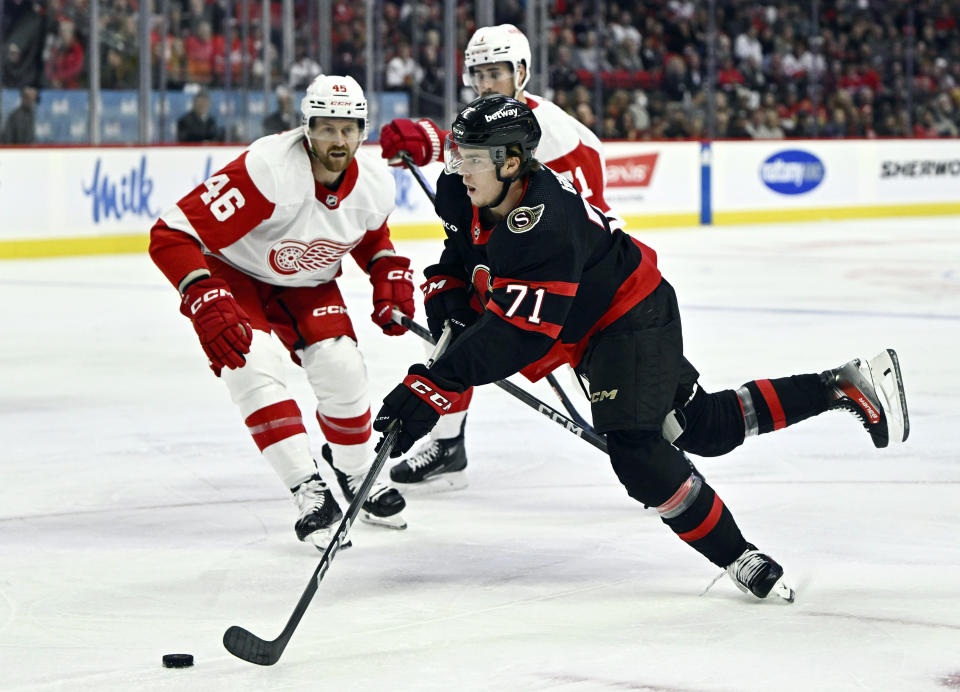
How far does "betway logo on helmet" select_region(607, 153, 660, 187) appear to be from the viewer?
13117 millimetres

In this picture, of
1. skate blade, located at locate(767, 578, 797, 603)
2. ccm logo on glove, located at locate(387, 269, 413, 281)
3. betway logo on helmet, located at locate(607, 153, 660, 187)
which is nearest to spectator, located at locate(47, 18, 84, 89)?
betway logo on helmet, located at locate(607, 153, 660, 187)

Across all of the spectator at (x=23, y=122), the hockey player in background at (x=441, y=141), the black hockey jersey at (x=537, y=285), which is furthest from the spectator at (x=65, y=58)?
the black hockey jersey at (x=537, y=285)

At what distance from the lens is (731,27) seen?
15133 mm

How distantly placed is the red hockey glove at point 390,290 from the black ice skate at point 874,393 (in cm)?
107

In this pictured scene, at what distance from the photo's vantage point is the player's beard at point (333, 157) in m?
3.36

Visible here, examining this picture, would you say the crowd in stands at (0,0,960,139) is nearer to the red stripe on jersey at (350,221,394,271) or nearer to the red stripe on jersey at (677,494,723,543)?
the red stripe on jersey at (350,221,394,271)

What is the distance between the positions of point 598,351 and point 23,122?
8200 mm

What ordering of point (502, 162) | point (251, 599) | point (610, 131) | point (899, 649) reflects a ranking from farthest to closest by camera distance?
point (610, 131) → point (251, 599) → point (502, 162) → point (899, 649)

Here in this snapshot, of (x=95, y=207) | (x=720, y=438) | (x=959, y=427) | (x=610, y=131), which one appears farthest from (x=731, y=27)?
(x=720, y=438)

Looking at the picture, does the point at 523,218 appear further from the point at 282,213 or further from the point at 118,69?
the point at 118,69

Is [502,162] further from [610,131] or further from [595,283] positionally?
Result: [610,131]

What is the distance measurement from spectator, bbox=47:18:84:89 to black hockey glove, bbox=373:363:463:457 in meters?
8.28

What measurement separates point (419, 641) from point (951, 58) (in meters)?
15.0

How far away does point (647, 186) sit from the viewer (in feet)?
43.8
